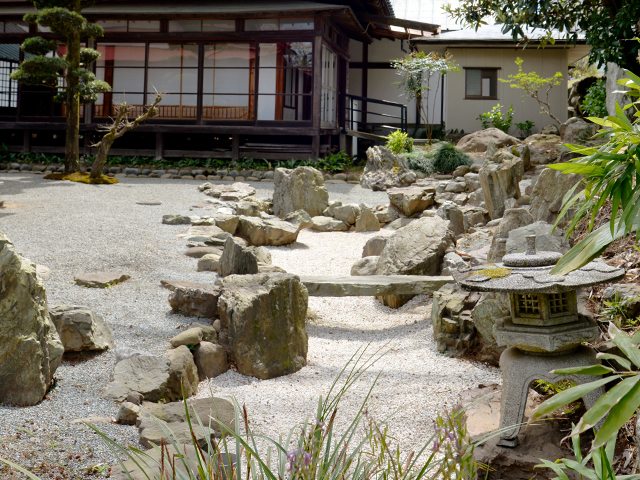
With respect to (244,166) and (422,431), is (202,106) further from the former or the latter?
(422,431)

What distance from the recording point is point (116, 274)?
214 inches

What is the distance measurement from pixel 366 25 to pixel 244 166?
235 inches

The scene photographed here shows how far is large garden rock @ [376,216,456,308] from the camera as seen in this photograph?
5.89 meters

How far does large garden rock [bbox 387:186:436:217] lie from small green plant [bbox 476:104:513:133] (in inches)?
280

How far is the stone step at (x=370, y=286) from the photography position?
207 inches

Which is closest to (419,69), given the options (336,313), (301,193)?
(301,193)

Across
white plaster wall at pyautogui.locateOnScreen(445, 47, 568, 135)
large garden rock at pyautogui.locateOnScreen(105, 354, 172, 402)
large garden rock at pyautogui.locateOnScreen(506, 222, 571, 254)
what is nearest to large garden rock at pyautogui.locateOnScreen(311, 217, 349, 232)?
large garden rock at pyautogui.locateOnScreen(506, 222, 571, 254)

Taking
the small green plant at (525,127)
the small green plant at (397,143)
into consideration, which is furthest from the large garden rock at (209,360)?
the small green plant at (525,127)

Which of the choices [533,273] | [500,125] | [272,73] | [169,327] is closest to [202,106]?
[272,73]

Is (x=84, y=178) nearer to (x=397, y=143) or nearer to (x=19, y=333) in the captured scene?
(x=397, y=143)

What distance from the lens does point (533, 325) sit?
2697 mm

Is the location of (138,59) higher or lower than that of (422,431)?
higher

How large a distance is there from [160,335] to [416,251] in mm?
2804

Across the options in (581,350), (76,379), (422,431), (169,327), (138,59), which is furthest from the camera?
(138,59)
